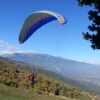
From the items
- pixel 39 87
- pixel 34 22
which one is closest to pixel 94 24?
pixel 34 22

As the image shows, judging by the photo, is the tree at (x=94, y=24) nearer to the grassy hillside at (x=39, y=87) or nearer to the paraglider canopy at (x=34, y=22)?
the paraglider canopy at (x=34, y=22)

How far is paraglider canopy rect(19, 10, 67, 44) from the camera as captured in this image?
22.6 m

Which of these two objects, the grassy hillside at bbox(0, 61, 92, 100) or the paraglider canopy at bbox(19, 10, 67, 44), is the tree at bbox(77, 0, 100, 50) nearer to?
the paraglider canopy at bbox(19, 10, 67, 44)

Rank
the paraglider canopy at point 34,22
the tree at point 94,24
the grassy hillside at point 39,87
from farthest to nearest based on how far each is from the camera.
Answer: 1. the grassy hillside at point 39,87
2. the paraglider canopy at point 34,22
3. the tree at point 94,24

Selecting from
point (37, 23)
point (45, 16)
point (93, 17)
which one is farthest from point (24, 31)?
point (93, 17)

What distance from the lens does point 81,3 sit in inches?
701

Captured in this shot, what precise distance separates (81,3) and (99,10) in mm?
1702

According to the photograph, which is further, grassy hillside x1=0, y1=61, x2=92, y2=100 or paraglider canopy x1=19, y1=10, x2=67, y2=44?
grassy hillside x1=0, y1=61, x2=92, y2=100

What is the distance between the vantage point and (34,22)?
24.4 meters

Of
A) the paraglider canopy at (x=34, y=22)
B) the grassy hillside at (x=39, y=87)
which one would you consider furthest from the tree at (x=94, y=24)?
the grassy hillside at (x=39, y=87)

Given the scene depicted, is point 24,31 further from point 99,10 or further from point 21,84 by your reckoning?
point 99,10

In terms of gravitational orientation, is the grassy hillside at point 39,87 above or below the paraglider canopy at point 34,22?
below

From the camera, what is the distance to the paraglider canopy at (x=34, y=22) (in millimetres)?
22625

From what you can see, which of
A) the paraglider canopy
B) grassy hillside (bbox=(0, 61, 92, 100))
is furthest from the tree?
grassy hillside (bbox=(0, 61, 92, 100))
